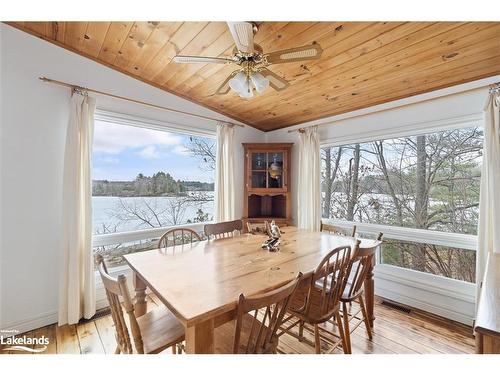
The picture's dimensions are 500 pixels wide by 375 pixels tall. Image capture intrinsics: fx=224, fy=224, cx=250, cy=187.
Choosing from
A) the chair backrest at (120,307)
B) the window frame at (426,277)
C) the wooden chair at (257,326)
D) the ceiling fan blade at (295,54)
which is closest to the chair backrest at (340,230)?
the window frame at (426,277)

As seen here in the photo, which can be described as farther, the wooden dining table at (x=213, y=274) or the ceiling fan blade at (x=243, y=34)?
the ceiling fan blade at (x=243, y=34)

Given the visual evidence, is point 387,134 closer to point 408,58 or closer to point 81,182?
point 408,58

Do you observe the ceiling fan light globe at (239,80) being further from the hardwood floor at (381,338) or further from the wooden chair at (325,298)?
the hardwood floor at (381,338)

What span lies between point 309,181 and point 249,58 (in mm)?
2077

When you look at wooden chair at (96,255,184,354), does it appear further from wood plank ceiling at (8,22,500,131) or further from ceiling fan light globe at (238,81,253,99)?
wood plank ceiling at (8,22,500,131)

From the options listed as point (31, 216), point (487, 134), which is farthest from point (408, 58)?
point (31, 216)

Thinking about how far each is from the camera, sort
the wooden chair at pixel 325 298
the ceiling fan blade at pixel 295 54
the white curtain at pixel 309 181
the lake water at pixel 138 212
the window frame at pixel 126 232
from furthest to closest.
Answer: the white curtain at pixel 309 181
the lake water at pixel 138 212
the window frame at pixel 126 232
the wooden chair at pixel 325 298
the ceiling fan blade at pixel 295 54

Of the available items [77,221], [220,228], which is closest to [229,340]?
[220,228]

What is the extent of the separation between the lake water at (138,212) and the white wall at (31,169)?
394 millimetres

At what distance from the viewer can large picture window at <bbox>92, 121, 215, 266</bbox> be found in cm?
244

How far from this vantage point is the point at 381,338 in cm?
186

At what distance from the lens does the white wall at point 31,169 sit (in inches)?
71.8

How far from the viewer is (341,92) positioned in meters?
2.40

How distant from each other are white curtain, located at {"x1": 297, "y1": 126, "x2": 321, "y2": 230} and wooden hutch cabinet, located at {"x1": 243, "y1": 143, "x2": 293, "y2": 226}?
0.71 ft
